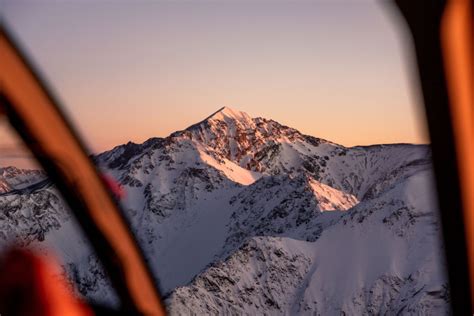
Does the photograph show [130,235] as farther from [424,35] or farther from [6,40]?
[424,35]

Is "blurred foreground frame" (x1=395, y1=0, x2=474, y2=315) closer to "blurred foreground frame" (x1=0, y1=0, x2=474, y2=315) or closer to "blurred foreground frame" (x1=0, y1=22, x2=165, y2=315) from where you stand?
"blurred foreground frame" (x1=0, y1=0, x2=474, y2=315)

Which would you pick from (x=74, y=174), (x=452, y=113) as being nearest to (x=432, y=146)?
(x=452, y=113)

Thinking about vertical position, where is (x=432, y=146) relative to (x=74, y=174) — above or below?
below

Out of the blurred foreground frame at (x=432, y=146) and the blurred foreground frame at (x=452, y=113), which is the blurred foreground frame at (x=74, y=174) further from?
the blurred foreground frame at (x=452, y=113)

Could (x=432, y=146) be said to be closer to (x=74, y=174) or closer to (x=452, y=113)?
(x=452, y=113)

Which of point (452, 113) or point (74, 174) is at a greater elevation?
point (74, 174)

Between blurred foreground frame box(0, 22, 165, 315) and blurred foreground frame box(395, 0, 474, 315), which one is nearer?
blurred foreground frame box(0, 22, 165, 315)

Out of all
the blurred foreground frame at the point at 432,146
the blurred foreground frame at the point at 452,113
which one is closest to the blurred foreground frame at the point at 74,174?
the blurred foreground frame at the point at 432,146

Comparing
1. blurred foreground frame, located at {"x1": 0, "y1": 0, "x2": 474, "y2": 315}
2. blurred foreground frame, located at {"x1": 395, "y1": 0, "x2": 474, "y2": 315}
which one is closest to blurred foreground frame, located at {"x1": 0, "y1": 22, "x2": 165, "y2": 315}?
blurred foreground frame, located at {"x1": 0, "y1": 0, "x2": 474, "y2": 315}
